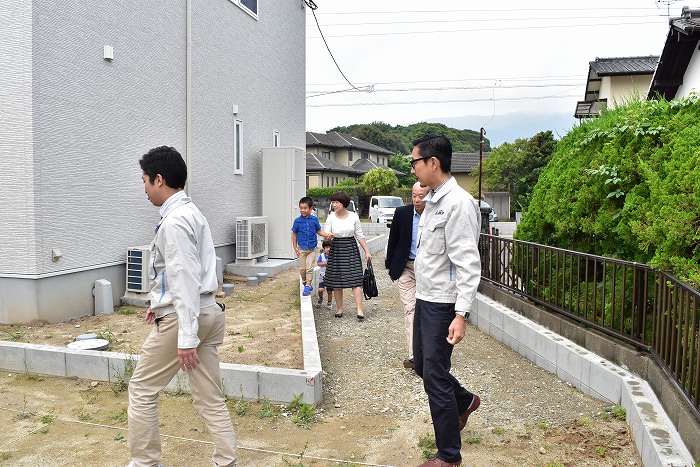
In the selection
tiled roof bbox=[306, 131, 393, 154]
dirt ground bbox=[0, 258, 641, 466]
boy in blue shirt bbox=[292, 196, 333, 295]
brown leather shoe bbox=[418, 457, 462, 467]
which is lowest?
dirt ground bbox=[0, 258, 641, 466]

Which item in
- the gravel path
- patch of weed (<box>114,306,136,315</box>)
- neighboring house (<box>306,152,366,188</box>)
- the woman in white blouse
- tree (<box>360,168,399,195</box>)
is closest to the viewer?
the gravel path

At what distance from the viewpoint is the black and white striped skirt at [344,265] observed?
7777mm

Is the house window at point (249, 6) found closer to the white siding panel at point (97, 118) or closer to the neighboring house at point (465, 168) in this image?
the white siding panel at point (97, 118)

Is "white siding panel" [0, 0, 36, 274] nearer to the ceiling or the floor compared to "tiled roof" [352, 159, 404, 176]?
nearer to the floor

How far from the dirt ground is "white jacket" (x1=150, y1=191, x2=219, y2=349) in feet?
3.89

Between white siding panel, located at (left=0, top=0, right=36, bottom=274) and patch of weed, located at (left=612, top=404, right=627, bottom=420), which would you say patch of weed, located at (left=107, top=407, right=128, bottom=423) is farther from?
patch of weed, located at (left=612, top=404, right=627, bottom=420)

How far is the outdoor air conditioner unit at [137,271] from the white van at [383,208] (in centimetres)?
2090

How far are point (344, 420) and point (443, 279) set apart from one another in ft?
5.46

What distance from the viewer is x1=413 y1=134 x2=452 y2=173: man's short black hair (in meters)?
3.37

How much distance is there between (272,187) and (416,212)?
25.6 feet

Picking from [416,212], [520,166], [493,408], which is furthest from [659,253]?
[520,166]

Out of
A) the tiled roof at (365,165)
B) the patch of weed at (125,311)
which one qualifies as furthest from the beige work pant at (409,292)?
the tiled roof at (365,165)

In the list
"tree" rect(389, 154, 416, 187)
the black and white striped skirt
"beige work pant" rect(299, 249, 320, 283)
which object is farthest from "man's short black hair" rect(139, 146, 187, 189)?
"tree" rect(389, 154, 416, 187)

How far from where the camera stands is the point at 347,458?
142 inches
